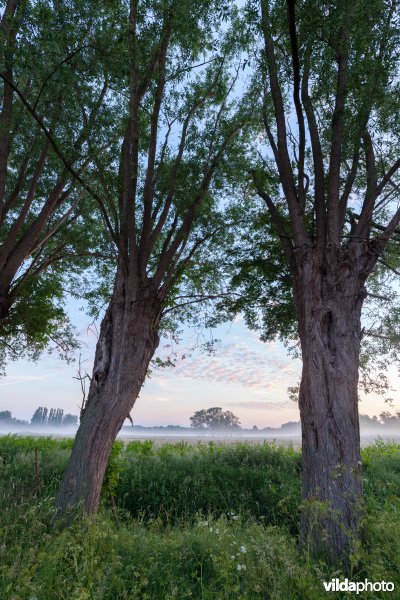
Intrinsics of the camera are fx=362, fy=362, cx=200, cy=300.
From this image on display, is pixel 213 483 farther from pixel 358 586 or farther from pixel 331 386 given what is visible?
pixel 358 586

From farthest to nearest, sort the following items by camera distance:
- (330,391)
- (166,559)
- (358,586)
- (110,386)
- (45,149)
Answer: (45,149) → (110,386) → (330,391) → (166,559) → (358,586)

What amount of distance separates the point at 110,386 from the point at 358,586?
4943 millimetres

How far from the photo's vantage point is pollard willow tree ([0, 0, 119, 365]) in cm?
697

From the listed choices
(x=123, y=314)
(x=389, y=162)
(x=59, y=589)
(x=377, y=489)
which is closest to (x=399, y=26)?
(x=389, y=162)

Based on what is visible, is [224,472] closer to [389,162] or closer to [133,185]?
[133,185]

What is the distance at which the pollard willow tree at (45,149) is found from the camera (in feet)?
22.9

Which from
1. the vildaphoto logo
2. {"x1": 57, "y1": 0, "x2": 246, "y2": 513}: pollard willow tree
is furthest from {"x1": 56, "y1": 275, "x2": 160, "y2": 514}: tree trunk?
the vildaphoto logo

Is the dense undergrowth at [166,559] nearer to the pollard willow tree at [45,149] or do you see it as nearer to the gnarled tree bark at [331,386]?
the gnarled tree bark at [331,386]

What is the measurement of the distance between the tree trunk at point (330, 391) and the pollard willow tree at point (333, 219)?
0.02m

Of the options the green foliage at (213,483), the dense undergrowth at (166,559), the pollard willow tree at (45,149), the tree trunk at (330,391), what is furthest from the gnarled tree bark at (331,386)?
the pollard willow tree at (45,149)

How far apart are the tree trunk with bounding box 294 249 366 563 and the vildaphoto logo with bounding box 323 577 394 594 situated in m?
0.61

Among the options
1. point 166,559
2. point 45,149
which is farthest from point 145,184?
point 166,559

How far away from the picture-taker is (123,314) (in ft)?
25.6

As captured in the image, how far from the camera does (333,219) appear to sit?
7289 mm
